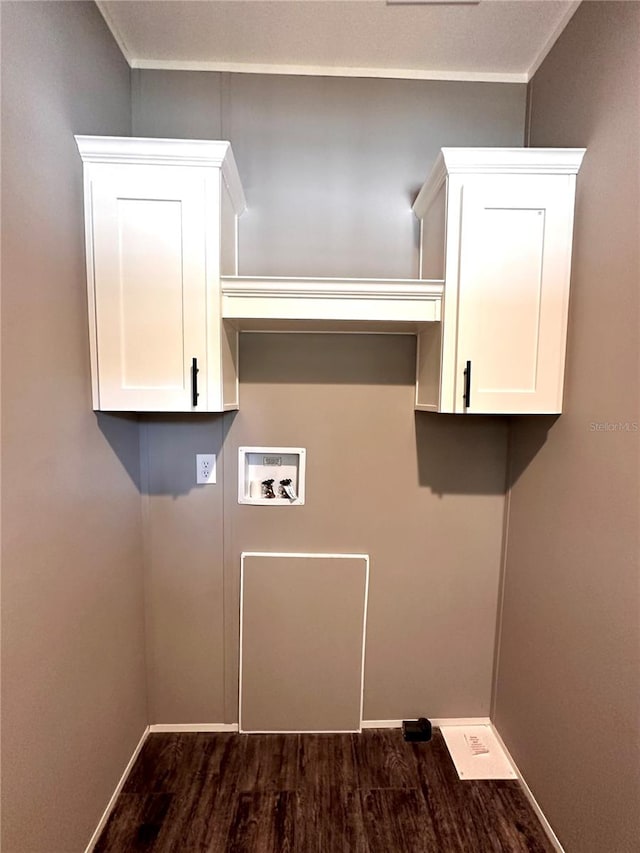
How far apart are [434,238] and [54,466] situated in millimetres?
1534

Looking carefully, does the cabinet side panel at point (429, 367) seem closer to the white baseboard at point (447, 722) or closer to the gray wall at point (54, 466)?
the gray wall at point (54, 466)

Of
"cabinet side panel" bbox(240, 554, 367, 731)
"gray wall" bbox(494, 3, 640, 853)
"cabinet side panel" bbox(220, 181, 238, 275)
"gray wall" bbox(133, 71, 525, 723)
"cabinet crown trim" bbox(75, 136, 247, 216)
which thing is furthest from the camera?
"cabinet side panel" bbox(240, 554, 367, 731)

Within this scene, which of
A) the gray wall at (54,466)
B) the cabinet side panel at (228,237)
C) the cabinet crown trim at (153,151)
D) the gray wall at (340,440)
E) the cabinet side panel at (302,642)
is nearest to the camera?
the gray wall at (54,466)

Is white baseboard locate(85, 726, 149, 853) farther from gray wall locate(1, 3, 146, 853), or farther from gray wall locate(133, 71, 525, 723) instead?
gray wall locate(133, 71, 525, 723)

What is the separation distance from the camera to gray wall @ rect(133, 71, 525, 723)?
171cm

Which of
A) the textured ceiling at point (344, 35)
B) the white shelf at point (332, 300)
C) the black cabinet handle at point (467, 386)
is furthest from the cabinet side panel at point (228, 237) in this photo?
the black cabinet handle at point (467, 386)

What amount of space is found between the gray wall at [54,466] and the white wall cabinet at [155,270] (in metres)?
0.07

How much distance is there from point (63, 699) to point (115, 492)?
0.66 meters

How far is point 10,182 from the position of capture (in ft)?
3.28

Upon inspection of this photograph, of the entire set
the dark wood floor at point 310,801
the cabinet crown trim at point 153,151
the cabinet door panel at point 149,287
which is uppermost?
the cabinet crown trim at point 153,151

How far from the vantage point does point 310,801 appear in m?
1.59

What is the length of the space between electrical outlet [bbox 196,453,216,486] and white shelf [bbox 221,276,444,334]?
0.67m

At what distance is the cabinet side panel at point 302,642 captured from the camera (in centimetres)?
186

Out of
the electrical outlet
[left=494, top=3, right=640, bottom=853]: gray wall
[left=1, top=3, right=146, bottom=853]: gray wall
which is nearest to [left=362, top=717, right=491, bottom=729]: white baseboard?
[left=494, top=3, right=640, bottom=853]: gray wall
